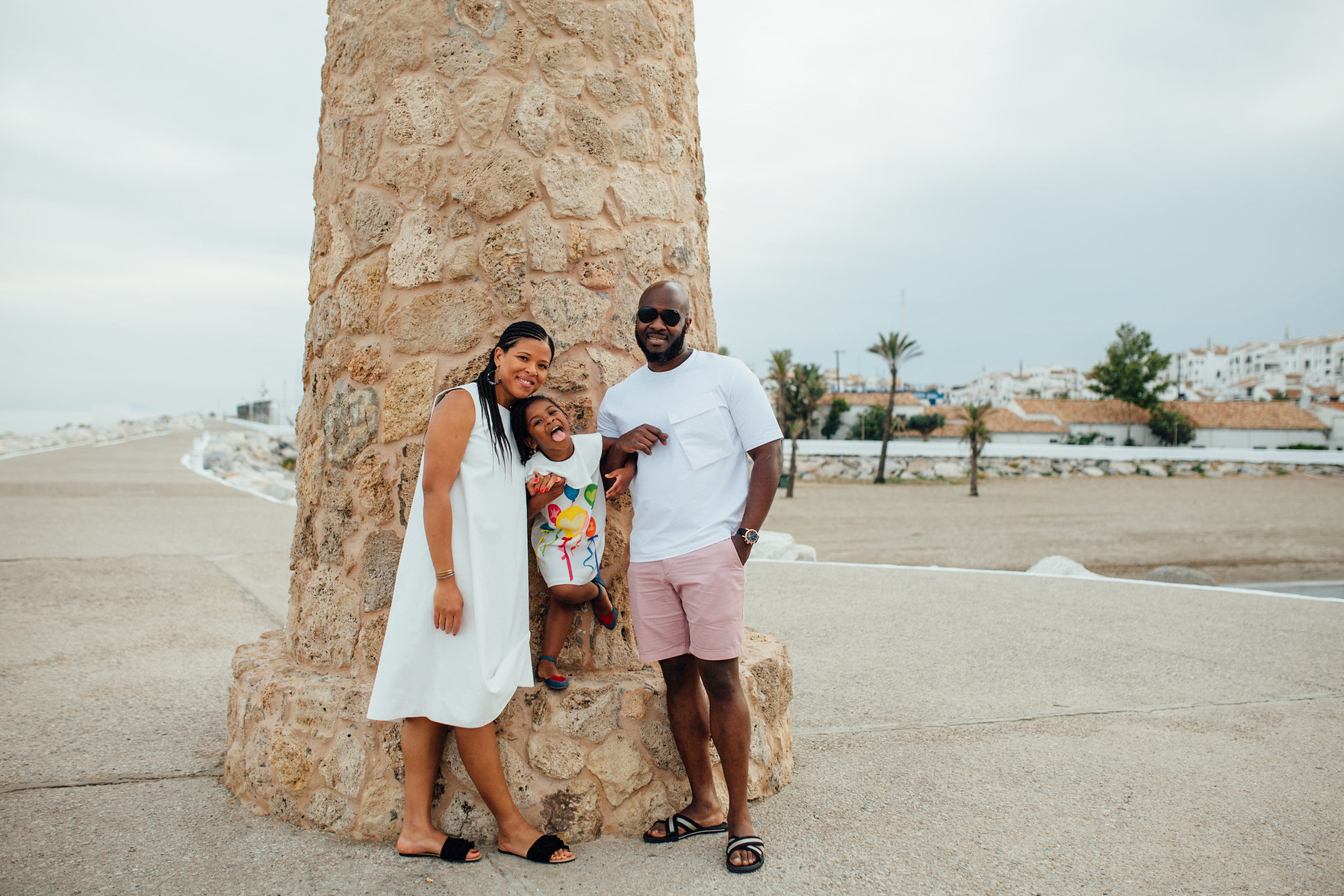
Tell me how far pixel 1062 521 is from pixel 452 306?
2104 cm

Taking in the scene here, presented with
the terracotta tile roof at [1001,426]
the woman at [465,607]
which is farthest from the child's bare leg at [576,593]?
the terracotta tile roof at [1001,426]

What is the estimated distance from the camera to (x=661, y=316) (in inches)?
126

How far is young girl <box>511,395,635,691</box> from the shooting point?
10.6ft

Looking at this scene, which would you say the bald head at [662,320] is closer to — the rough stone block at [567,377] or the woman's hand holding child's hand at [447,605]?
the rough stone block at [567,377]

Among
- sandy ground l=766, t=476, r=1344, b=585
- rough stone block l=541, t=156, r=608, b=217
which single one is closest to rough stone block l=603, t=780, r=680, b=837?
rough stone block l=541, t=156, r=608, b=217

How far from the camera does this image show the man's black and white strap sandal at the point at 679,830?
131 inches

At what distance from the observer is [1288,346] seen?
113m

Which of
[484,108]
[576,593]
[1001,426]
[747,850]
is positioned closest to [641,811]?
[747,850]

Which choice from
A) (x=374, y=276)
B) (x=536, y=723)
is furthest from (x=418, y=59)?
(x=536, y=723)

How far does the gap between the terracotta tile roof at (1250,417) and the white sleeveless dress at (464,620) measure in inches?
2589

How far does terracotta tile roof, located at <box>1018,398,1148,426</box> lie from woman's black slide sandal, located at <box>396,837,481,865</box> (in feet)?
217

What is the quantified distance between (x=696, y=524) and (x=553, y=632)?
2.50ft

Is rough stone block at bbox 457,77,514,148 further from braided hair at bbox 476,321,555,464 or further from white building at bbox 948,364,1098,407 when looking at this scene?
white building at bbox 948,364,1098,407

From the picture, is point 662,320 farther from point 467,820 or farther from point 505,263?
point 467,820
